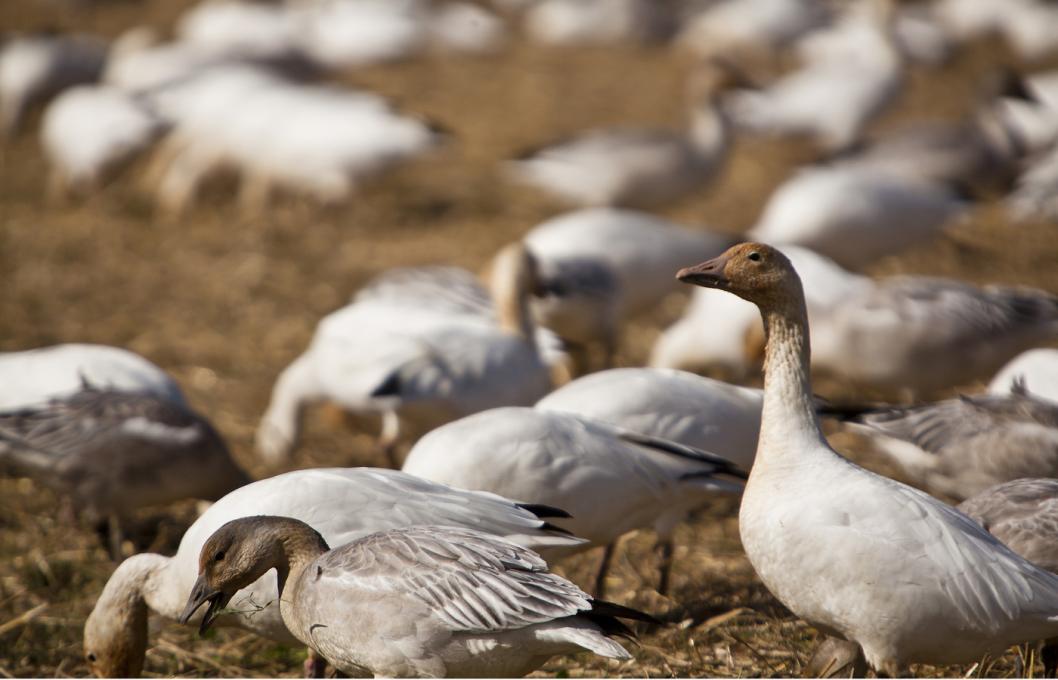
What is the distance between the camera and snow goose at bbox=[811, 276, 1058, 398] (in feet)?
18.8

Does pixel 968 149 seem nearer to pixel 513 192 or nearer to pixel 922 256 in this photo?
pixel 922 256

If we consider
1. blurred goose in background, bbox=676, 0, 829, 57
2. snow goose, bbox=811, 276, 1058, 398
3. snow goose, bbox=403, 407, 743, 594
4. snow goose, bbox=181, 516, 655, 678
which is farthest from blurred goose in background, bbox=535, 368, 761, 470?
blurred goose in background, bbox=676, 0, 829, 57

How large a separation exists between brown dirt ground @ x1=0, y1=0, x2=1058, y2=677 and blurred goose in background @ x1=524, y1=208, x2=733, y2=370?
50cm

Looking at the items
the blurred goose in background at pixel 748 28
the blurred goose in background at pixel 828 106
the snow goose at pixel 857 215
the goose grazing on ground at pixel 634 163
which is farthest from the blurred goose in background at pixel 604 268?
the blurred goose in background at pixel 748 28

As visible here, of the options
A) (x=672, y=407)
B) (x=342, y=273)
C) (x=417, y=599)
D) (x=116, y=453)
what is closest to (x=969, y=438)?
(x=672, y=407)

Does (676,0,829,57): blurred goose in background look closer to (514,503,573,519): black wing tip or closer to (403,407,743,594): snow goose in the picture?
(403,407,743,594): snow goose

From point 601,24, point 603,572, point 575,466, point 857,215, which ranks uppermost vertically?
point 575,466

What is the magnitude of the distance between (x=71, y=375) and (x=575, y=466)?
2452mm

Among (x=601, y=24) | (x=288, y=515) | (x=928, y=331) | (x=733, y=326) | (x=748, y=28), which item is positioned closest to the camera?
(x=288, y=515)

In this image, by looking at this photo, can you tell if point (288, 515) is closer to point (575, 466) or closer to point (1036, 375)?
point (575, 466)

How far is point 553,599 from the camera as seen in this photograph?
2.92 metres

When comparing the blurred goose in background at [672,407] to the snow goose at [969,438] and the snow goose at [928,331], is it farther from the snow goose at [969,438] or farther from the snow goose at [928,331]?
the snow goose at [928,331]

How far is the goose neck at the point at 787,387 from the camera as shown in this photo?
3.28 m

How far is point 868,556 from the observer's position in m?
3.03
